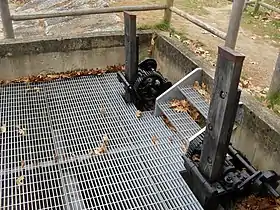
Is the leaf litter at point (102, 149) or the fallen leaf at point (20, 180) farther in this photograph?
the leaf litter at point (102, 149)

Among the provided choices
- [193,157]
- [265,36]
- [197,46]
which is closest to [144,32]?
[197,46]

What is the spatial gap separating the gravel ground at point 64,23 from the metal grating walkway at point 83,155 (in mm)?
1381

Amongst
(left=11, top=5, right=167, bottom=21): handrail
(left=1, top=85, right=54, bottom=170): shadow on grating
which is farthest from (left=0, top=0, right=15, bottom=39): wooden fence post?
(left=1, top=85, right=54, bottom=170): shadow on grating

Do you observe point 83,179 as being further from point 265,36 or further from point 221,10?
point 221,10

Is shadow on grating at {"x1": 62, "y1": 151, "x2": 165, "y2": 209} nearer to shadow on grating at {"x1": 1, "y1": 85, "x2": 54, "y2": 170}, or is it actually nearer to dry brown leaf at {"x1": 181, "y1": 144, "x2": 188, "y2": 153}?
shadow on grating at {"x1": 1, "y1": 85, "x2": 54, "y2": 170}

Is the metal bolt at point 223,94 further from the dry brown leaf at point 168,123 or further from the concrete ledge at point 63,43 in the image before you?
the concrete ledge at point 63,43

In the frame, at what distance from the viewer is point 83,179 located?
3270mm

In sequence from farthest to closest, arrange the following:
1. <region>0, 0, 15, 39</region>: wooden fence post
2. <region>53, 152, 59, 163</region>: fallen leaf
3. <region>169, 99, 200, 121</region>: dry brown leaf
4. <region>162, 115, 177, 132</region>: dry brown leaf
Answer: <region>0, 0, 15, 39</region>: wooden fence post
<region>169, 99, 200, 121</region>: dry brown leaf
<region>162, 115, 177, 132</region>: dry brown leaf
<region>53, 152, 59, 163</region>: fallen leaf

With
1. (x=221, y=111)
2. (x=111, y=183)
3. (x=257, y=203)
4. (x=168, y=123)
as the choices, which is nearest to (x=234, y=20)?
(x=168, y=123)

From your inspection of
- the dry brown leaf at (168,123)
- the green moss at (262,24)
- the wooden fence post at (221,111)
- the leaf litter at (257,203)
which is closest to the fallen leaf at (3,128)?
the dry brown leaf at (168,123)

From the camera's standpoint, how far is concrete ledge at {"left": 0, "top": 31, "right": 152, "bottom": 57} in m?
4.78

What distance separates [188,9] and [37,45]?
10.5 ft

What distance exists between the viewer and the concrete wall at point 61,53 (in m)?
4.83

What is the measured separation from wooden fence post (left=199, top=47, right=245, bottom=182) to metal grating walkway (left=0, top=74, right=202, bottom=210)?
46cm
